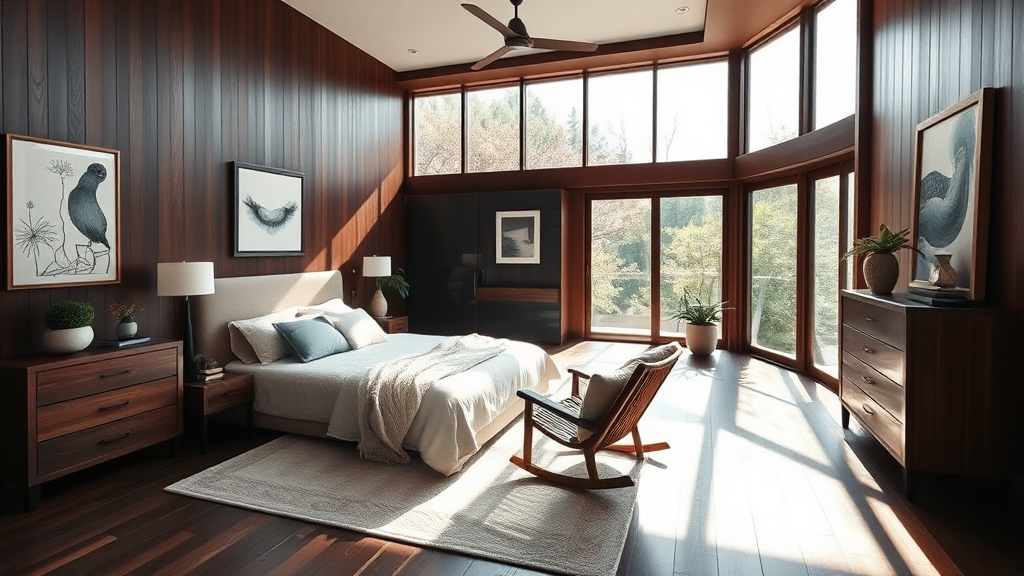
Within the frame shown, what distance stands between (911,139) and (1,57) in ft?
18.2

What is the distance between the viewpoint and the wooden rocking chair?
273 centimetres

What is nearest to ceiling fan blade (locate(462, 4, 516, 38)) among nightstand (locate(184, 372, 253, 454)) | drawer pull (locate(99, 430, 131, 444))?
nightstand (locate(184, 372, 253, 454))

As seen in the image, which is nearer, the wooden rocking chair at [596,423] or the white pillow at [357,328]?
the wooden rocking chair at [596,423]

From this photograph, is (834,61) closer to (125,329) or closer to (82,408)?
(125,329)

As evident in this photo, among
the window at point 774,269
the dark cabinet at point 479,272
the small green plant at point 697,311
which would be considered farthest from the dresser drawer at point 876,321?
the dark cabinet at point 479,272

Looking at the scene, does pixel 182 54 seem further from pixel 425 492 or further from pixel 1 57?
pixel 425 492

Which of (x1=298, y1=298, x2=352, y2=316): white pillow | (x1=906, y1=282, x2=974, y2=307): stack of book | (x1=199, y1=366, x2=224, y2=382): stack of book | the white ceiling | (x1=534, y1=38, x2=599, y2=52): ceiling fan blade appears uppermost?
the white ceiling

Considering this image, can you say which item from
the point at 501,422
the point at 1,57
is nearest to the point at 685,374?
the point at 501,422

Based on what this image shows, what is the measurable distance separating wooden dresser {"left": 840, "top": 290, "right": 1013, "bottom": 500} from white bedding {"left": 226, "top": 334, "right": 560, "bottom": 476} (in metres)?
2.25

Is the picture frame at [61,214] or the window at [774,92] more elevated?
the window at [774,92]

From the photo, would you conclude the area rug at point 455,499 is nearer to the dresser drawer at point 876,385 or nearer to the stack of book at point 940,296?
the dresser drawer at point 876,385

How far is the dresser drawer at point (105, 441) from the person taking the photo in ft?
9.29

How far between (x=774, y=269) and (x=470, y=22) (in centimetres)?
432

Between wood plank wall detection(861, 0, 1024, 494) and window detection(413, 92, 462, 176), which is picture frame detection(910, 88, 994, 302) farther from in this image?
window detection(413, 92, 462, 176)
